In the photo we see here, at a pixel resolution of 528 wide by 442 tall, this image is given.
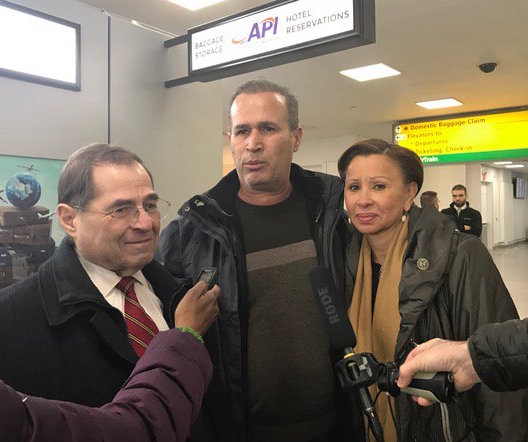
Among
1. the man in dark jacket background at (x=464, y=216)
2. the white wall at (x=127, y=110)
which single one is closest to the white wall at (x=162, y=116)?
the white wall at (x=127, y=110)

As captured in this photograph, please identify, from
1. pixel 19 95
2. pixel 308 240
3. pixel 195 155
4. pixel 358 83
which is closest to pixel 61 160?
pixel 19 95

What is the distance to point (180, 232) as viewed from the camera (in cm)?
178

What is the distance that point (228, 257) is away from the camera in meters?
1.68

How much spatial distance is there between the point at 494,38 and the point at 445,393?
4823mm

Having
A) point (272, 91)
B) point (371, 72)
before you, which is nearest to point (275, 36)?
point (272, 91)

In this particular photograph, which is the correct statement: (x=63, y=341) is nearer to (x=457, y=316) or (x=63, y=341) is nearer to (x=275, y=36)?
(x=457, y=316)

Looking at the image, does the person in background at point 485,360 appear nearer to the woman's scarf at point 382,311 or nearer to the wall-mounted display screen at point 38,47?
the woman's scarf at point 382,311

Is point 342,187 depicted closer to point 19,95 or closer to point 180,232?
point 180,232

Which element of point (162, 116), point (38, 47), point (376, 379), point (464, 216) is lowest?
point (376, 379)

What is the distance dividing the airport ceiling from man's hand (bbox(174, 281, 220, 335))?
352 cm

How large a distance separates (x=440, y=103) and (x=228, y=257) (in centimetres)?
675

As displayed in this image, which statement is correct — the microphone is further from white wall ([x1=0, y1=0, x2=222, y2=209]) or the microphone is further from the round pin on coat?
white wall ([x1=0, y1=0, x2=222, y2=209])

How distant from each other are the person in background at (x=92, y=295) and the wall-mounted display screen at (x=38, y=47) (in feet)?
4.48

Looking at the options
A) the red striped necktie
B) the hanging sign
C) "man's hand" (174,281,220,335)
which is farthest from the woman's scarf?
the hanging sign
